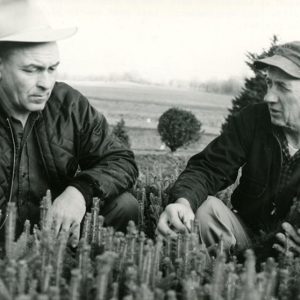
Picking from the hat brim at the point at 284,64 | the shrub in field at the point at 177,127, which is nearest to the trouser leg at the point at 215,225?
the hat brim at the point at 284,64

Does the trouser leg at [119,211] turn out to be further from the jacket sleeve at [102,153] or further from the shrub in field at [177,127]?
the shrub in field at [177,127]

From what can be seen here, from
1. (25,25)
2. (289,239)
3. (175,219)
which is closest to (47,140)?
(25,25)

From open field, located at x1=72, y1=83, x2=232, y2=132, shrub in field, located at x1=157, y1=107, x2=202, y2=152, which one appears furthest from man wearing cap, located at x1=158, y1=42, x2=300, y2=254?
open field, located at x1=72, y1=83, x2=232, y2=132

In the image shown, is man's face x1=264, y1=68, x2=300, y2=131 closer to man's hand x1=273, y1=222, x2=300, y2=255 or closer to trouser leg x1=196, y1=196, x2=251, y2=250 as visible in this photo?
trouser leg x1=196, y1=196, x2=251, y2=250

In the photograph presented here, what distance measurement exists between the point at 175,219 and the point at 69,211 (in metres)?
0.56

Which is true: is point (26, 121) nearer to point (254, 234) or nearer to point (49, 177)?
point (49, 177)

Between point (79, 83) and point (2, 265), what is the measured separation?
921 cm

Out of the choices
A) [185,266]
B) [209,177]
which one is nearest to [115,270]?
[185,266]

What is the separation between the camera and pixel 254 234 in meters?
3.81

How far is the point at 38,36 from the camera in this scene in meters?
3.40

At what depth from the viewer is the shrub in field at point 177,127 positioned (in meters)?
11.2

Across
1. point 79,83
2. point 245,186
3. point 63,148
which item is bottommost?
point 79,83

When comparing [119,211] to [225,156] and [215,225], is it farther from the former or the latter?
[225,156]

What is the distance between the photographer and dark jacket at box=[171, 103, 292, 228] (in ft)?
12.2
